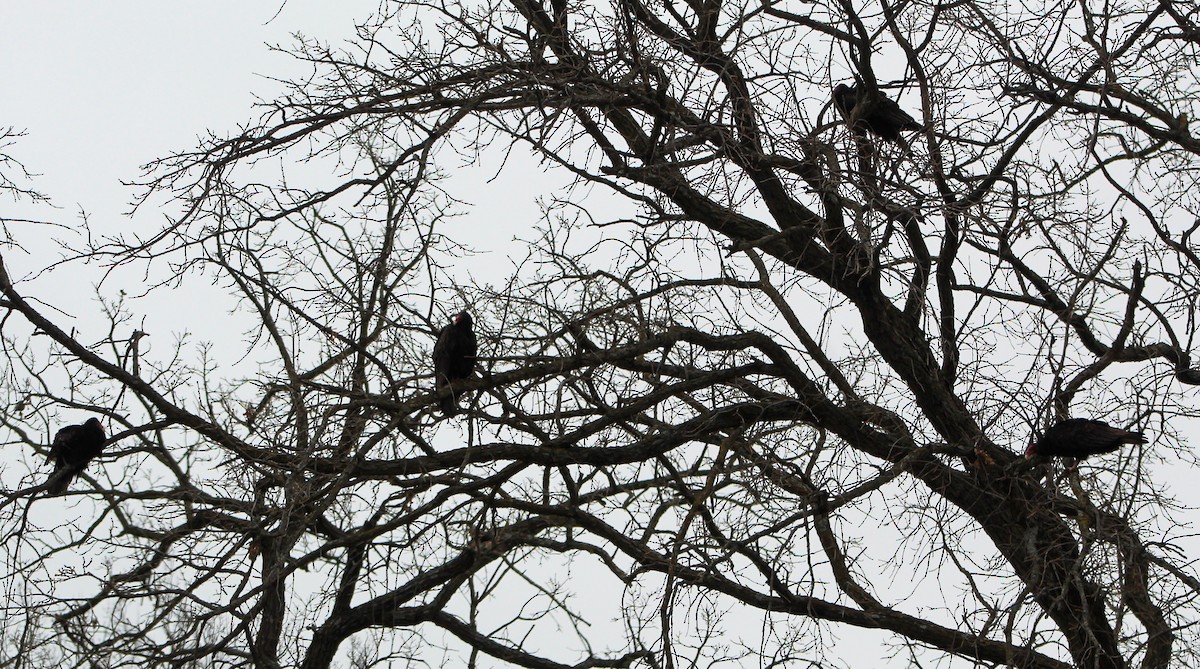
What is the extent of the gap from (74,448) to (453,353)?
316 cm

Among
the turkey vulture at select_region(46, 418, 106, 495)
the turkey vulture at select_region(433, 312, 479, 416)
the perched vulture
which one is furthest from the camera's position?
the turkey vulture at select_region(46, 418, 106, 495)

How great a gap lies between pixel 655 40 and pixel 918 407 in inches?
115

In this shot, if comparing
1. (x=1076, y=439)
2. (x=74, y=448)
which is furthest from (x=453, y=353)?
(x=1076, y=439)

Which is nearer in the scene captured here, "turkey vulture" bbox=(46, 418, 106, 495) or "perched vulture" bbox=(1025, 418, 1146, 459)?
"perched vulture" bbox=(1025, 418, 1146, 459)

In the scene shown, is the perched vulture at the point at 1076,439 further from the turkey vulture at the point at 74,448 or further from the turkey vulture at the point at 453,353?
the turkey vulture at the point at 74,448

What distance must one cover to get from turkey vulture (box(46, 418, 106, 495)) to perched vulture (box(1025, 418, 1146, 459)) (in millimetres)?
6142

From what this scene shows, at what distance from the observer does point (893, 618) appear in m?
6.58

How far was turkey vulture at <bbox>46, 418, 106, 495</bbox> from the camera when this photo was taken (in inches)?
310

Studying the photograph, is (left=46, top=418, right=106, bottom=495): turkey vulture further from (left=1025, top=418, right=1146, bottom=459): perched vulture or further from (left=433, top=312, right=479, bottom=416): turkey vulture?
(left=1025, top=418, right=1146, bottom=459): perched vulture

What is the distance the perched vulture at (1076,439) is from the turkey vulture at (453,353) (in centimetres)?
325

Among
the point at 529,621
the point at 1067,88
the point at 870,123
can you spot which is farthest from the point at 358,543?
the point at 1067,88

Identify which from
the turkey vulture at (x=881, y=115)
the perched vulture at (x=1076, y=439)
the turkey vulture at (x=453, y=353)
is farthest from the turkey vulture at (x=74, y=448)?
the perched vulture at (x=1076, y=439)

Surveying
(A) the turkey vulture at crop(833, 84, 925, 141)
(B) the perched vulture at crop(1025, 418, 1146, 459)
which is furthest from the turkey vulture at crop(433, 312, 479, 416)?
(B) the perched vulture at crop(1025, 418, 1146, 459)

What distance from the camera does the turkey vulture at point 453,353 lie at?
Answer: 260 inches
